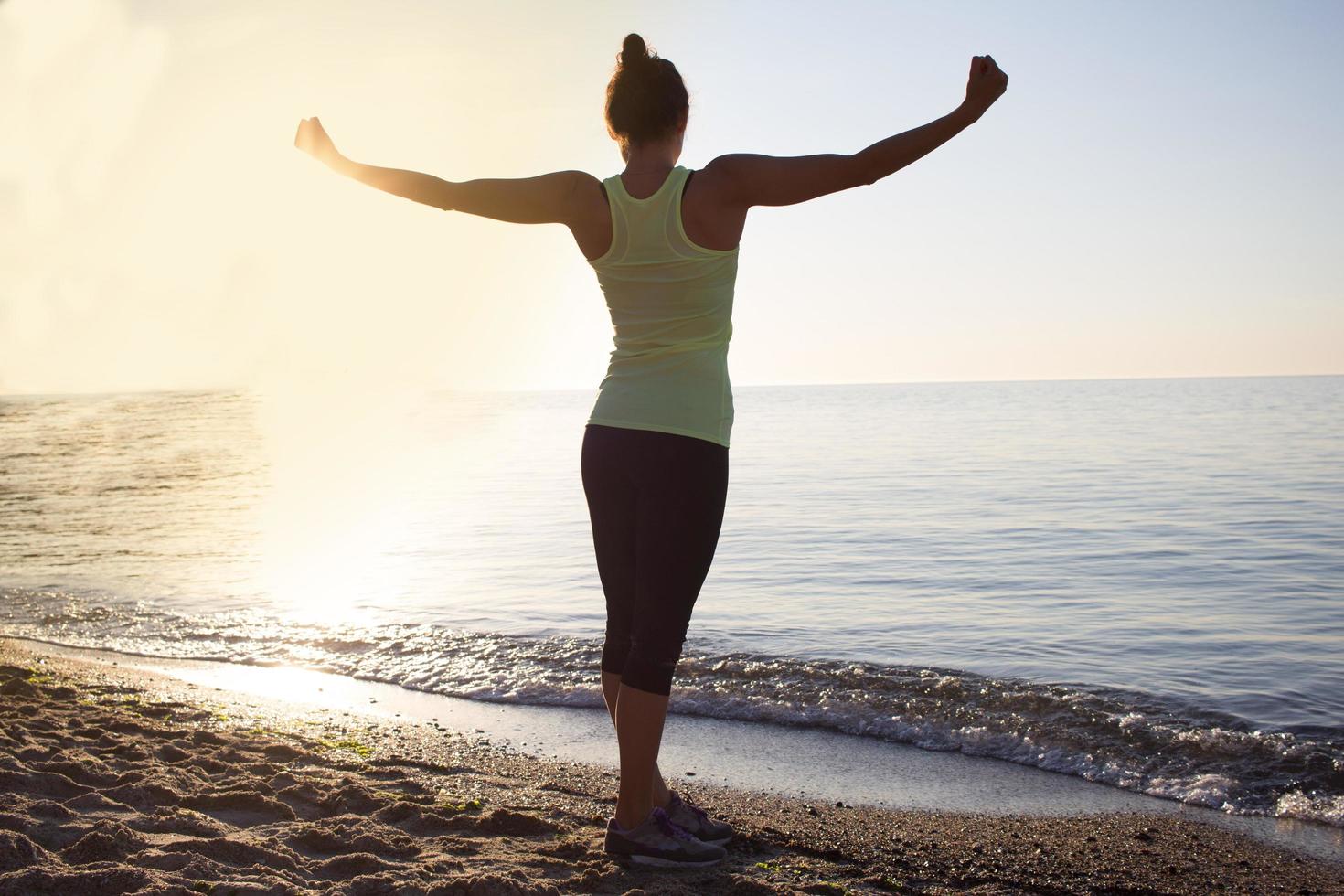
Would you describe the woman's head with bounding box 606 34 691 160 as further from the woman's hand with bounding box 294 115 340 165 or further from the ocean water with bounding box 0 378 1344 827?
the ocean water with bounding box 0 378 1344 827

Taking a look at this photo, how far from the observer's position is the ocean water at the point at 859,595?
18.3 ft

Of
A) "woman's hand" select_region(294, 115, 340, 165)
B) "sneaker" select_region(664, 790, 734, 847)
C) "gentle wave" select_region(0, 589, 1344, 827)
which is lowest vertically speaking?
"gentle wave" select_region(0, 589, 1344, 827)

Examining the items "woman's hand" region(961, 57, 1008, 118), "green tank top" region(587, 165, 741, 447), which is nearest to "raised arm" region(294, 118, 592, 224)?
"green tank top" region(587, 165, 741, 447)

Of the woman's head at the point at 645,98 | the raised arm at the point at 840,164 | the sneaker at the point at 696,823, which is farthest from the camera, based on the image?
the sneaker at the point at 696,823

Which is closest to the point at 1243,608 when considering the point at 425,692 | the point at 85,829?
the point at 425,692

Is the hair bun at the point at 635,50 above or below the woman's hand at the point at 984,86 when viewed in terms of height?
above

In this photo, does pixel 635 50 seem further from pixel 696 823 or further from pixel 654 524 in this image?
pixel 696 823

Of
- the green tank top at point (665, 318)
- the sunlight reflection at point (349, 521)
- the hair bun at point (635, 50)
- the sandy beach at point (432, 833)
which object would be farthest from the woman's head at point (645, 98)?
the sunlight reflection at point (349, 521)

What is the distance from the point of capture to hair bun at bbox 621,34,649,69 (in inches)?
105

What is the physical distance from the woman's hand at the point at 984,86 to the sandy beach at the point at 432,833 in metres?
2.14

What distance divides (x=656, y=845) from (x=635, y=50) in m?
2.21

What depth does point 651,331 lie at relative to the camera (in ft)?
8.77

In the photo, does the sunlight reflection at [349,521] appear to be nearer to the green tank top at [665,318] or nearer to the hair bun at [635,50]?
the green tank top at [665,318]

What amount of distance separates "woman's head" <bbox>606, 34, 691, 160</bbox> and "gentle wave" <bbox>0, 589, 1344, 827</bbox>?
3.70 meters
